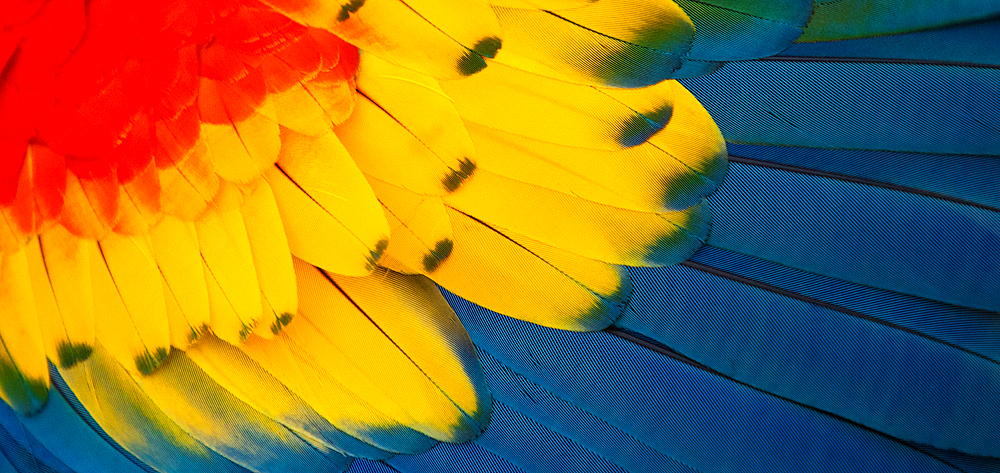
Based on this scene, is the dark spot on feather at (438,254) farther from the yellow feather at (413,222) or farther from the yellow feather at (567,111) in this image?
the yellow feather at (567,111)

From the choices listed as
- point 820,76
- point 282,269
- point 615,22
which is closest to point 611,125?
point 615,22

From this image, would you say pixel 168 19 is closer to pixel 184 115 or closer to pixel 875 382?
pixel 184 115

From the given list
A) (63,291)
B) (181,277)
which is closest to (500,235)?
(181,277)

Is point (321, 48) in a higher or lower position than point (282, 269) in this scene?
higher

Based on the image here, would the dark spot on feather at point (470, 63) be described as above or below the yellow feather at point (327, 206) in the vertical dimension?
above

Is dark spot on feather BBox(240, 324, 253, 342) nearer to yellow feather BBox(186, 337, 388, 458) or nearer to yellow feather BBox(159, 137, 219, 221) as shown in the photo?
yellow feather BBox(186, 337, 388, 458)

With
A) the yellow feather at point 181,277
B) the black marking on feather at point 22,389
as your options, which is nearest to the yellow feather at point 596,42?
the yellow feather at point 181,277

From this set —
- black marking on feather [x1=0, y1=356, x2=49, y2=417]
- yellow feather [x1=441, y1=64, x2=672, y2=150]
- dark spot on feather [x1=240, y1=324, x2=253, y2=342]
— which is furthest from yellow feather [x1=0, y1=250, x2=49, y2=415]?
yellow feather [x1=441, y1=64, x2=672, y2=150]
